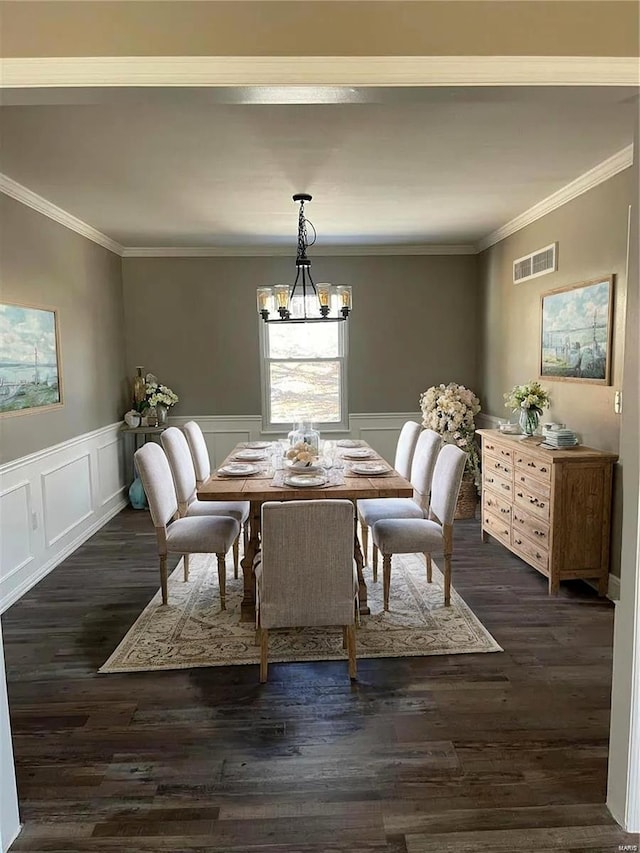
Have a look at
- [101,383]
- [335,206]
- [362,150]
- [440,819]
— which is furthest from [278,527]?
[101,383]

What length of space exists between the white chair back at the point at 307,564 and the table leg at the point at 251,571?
76 cm

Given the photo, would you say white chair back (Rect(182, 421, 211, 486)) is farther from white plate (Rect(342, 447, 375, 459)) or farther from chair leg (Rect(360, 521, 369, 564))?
chair leg (Rect(360, 521, 369, 564))

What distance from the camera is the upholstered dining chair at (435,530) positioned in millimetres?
3510

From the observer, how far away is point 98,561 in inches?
177

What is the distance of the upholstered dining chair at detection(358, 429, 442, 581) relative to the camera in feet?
13.2

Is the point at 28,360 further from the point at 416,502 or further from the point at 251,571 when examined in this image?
the point at 416,502

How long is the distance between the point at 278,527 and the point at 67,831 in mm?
1298

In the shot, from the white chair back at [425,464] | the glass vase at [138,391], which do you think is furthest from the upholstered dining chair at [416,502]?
the glass vase at [138,391]

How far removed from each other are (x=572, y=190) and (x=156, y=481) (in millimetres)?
3441

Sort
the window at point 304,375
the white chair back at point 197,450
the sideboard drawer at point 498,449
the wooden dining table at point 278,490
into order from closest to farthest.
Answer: the wooden dining table at point 278,490 → the sideboard drawer at point 498,449 → the white chair back at point 197,450 → the window at point 304,375

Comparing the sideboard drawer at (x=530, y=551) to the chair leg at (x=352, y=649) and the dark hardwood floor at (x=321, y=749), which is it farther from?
the chair leg at (x=352, y=649)

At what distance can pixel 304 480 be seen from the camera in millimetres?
3389

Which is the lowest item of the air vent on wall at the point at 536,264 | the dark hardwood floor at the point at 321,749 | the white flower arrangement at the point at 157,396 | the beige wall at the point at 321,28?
the dark hardwood floor at the point at 321,749

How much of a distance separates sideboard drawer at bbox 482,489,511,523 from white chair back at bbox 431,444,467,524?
3.00ft
